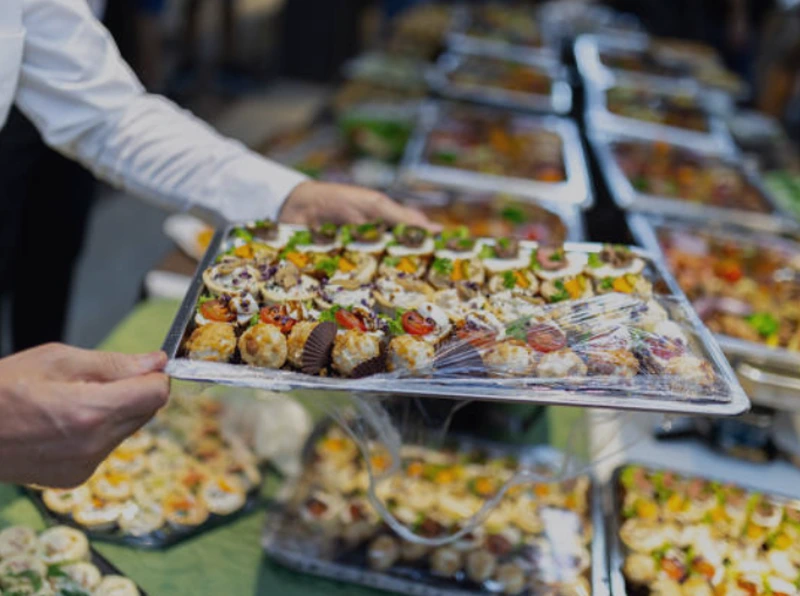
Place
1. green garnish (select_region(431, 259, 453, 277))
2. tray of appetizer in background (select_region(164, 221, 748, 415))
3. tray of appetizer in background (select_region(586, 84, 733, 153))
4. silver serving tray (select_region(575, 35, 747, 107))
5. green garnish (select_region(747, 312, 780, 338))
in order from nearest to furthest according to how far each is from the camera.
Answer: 1. tray of appetizer in background (select_region(164, 221, 748, 415))
2. green garnish (select_region(431, 259, 453, 277))
3. green garnish (select_region(747, 312, 780, 338))
4. tray of appetizer in background (select_region(586, 84, 733, 153))
5. silver serving tray (select_region(575, 35, 747, 107))

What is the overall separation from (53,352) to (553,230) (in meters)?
1.85

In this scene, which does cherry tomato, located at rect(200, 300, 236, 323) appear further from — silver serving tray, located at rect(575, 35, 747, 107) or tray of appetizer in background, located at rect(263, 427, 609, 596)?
silver serving tray, located at rect(575, 35, 747, 107)

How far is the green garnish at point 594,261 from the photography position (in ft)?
5.22

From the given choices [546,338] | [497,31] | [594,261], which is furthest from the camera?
[497,31]

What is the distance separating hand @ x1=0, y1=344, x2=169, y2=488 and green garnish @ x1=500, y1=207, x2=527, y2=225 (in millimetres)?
1802

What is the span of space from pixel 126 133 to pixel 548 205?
1.54m

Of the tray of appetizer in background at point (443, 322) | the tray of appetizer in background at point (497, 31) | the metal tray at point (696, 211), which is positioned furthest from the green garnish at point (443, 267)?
the tray of appetizer in background at point (497, 31)

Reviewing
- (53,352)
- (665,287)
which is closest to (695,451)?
(665,287)

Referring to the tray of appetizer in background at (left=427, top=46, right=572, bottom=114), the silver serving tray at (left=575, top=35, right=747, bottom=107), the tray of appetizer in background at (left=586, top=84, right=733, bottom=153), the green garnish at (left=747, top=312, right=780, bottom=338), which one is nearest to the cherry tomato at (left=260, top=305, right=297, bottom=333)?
the green garnish at (left=747, top=312, right=780, bottom=338)

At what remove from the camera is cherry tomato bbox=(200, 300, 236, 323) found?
4.29 feet

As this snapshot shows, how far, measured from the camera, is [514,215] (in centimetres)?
277

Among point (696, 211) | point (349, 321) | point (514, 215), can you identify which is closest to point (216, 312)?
point (349, 321)

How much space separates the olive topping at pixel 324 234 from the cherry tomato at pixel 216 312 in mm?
Answer: 326

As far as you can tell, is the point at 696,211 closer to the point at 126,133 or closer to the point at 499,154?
the point at 499,154
